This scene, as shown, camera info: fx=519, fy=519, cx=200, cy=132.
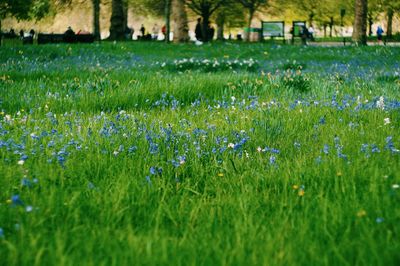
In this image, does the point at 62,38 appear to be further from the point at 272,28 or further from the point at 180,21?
the point at 272,28

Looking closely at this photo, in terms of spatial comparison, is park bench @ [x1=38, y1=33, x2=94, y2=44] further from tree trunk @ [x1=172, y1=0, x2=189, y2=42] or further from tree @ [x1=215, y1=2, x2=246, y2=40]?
tree @ [x1=215, y1=2, x2=246, y2=40]

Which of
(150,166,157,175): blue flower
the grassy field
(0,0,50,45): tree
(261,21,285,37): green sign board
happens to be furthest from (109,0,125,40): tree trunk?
(150,166,157,175): blue flower

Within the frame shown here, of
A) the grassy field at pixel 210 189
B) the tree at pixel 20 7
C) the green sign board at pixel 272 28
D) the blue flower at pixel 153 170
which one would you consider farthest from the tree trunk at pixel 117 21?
the blue flower at pixel 153 170

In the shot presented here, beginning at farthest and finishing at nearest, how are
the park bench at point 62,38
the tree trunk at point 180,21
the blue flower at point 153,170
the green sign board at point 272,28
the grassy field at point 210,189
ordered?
the green sign board at point 272,28
the park bench at point 62,38
the tree trunk at point 180,21
the blue flower at point 153,170
the grassy field at point 210,189

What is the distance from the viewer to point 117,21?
35562 mm

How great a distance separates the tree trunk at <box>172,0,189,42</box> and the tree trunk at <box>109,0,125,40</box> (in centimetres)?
813

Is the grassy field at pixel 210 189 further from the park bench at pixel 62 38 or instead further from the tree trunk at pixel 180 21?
the park bench at pixel 62 38

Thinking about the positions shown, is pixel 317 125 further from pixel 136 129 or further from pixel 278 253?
pixel 278 253

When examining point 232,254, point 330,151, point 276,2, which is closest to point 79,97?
point 330,151

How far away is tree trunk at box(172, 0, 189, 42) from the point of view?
91.1 ft

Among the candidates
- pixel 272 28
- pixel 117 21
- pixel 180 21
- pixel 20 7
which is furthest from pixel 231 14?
pixel 20 7

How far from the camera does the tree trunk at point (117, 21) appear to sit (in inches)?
1378

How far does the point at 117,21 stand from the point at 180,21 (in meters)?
8.93

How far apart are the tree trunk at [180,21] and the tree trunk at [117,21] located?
813 centimetres
